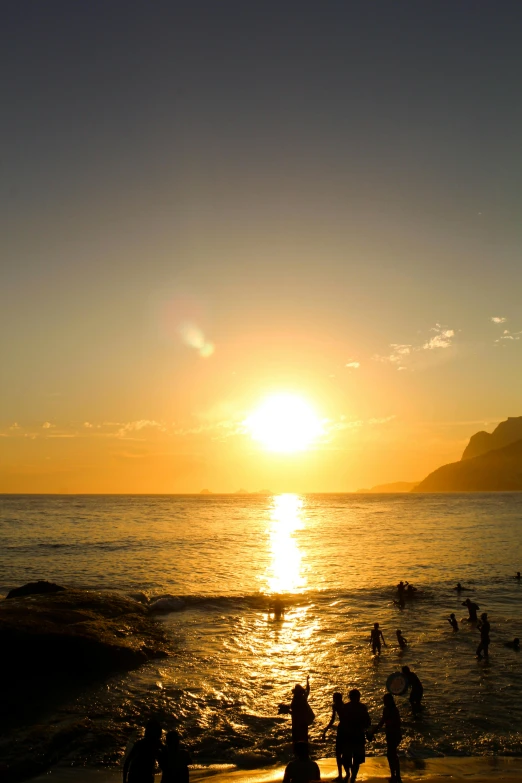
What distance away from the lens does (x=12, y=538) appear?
234 feet

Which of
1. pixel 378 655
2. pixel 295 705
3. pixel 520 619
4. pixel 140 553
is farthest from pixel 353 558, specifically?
pixel 295 705

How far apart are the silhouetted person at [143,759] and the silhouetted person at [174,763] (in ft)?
0.64

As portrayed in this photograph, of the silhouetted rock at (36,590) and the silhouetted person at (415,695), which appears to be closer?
the silhouetted person at (415,695)

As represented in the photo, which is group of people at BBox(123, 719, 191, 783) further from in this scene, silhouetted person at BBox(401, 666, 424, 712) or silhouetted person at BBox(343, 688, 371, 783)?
silhouetted person at BBox(401, 666, 424, 712)

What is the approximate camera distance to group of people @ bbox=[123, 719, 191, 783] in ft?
27.7

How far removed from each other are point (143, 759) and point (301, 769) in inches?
102

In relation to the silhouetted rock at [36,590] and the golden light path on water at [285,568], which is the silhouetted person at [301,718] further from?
the golden light path on water at [285,568]

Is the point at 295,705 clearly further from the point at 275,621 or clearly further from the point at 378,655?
the point at 275,621

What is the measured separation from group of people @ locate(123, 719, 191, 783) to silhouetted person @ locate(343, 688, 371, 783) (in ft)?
12.5

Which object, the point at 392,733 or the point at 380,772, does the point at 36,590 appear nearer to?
the point at 380,772

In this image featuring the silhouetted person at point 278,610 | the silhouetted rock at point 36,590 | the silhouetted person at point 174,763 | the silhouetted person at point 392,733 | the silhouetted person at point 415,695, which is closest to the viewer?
the silhouetted person at point 174,763

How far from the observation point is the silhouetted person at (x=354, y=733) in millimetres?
10617

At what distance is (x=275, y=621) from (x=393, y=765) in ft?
59.4

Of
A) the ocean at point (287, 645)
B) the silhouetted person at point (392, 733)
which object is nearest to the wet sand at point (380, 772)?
the silhouetted person at point (392, 733)
